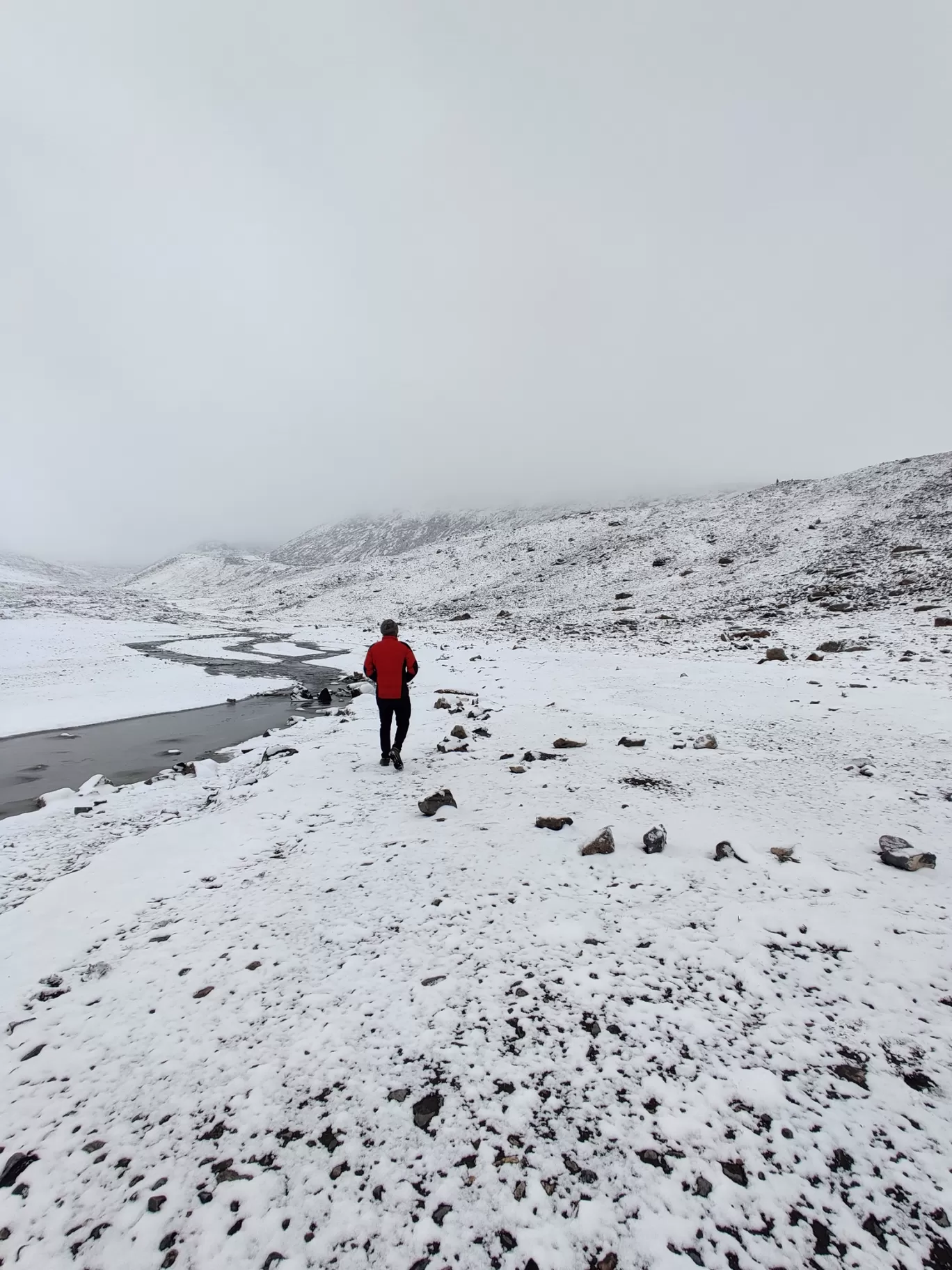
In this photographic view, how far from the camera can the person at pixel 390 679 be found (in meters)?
8.92

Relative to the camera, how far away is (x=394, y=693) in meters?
8.91

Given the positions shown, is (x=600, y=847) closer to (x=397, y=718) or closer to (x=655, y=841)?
(x=655, y=841)

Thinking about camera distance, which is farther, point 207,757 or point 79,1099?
point 207,757

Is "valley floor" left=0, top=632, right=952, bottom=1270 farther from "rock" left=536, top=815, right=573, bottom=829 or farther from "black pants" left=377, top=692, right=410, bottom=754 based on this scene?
"black pants" left=377, top=692, right=410, bottom=754

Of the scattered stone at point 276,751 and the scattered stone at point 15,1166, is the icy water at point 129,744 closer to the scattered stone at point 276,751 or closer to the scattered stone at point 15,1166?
the scattered stone at point 276,751

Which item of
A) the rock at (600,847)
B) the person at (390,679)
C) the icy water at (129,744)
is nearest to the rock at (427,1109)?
the rock at (600,847)

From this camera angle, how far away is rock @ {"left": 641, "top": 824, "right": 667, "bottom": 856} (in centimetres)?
565

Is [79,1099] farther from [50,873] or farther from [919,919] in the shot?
[919,919]

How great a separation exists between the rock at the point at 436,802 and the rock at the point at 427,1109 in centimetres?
397

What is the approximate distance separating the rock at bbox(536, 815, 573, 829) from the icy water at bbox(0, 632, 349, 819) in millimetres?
8258

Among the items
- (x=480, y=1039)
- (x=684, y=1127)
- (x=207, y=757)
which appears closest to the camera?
(x=684, y=1127)

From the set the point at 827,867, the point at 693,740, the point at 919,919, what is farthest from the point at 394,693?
the point at 919,919

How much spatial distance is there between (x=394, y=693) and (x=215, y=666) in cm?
2065

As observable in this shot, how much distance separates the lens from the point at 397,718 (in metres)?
9.02
